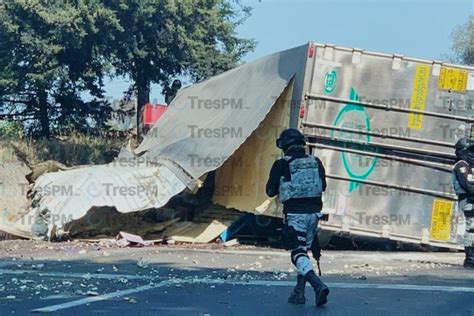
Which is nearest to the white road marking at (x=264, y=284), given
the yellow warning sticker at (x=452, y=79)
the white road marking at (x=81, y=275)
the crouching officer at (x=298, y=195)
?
the white road marking at (x=81, y=275)

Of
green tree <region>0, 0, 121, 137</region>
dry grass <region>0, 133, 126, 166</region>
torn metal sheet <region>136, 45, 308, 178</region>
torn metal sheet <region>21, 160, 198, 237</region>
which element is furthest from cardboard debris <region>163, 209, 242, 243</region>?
green tree <region>0, 0, 121, 137</region>

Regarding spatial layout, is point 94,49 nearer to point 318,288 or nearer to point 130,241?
point 130,241

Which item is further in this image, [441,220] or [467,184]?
[441,220]

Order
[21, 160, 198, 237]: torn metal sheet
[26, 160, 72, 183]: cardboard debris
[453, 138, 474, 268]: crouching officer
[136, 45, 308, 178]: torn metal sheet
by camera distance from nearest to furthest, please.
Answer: [453, 138, 474, 268]: crouching officer < [136, 45, 308, 178]: torn metal sheet < [21, 160, 198, 237]: torn metal sheet < [26, 160, 72, 183]: cardboard debris

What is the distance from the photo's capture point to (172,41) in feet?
83.5

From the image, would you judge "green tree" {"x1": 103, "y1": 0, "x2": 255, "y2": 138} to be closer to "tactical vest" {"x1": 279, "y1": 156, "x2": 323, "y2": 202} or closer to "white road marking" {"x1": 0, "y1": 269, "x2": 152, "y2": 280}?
"white road marking" {"x1": 0, "y1": 269, "x2": 152, "y2": 280}

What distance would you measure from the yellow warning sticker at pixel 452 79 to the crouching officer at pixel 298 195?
19.8 feet

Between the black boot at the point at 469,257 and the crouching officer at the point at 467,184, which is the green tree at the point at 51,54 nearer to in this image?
the crouching officer at the point at 467,184

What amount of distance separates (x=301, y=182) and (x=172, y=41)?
17999 millimetres

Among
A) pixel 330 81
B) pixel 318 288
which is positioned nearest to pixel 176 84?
pixel 330 81

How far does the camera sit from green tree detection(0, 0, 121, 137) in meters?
23.1

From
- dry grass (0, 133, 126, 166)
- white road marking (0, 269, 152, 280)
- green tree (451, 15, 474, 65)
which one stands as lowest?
white road marking (0, 269, 152, 280)

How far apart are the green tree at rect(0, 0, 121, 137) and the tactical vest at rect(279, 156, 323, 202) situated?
16109 millimetres

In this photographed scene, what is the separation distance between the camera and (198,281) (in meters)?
10.1
